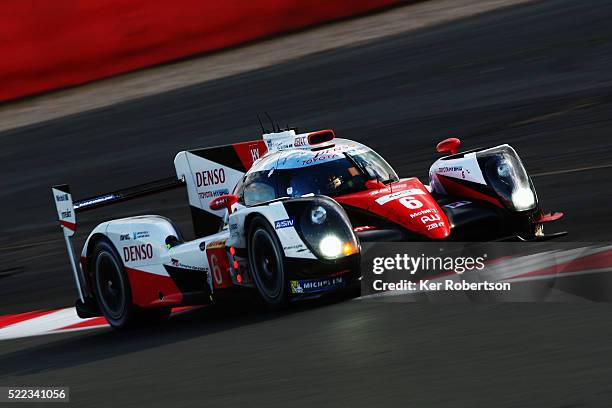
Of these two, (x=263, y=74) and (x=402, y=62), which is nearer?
(x=402, y=62)

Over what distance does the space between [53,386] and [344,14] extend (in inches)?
637

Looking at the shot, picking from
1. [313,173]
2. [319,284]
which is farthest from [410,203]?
[319,284]

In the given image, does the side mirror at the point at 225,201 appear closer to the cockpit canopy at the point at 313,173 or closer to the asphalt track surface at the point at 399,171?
the cockpit canopy at the point at 313,173

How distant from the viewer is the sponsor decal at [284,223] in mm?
7137

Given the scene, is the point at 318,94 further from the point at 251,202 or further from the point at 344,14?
the point at 251,202

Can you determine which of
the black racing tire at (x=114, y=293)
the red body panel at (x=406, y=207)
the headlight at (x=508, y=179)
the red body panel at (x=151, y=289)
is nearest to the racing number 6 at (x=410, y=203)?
the red body panel at (x=406, y=207)

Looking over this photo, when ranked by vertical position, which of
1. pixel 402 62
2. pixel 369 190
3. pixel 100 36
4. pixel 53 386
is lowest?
pixel 53 386

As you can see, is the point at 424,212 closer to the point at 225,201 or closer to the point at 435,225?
the point at 435,225

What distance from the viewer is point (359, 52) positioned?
19453 millimetres

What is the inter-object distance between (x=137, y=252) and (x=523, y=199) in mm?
2632

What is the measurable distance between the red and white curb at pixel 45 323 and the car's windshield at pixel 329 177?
1684 mm

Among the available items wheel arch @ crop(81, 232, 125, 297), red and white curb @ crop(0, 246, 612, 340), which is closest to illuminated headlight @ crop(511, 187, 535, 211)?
red and white curb @ crop(0, 246, 612, 340)

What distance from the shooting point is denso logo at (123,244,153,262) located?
8438 mm

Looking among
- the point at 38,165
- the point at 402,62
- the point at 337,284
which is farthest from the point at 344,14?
the point at 337,284
